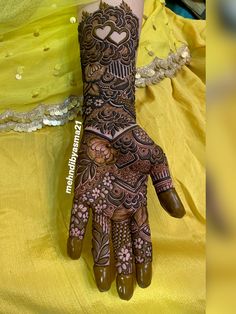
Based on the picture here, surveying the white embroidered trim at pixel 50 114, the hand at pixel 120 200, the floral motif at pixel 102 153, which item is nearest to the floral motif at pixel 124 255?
the hand at pixel 120 200

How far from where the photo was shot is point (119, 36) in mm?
677

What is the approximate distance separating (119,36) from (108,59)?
3 cm

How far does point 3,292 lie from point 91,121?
240mm

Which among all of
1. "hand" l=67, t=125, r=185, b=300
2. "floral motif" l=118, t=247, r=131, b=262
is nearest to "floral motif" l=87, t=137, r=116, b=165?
"hand" l=67, t=125, r=185, b=300

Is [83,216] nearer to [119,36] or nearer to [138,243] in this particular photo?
[138,243]

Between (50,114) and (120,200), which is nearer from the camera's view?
(120,200)

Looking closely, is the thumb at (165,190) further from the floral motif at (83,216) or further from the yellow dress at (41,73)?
the yellow dress at (41,73)

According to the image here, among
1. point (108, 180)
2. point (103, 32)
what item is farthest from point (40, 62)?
point (108, 180)

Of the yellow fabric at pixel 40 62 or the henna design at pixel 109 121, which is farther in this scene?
the yellow fabric at pixel 40 62

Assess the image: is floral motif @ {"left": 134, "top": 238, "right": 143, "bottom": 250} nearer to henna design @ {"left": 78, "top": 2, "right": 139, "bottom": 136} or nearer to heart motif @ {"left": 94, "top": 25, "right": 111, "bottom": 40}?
henna design @ {"left": 78, "top": 2, "right": 139, "bottom": 136}

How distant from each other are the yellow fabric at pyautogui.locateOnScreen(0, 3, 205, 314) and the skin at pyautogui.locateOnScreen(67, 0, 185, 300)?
41 mm

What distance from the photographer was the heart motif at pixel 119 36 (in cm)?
67

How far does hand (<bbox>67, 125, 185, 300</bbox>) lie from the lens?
60 centimetres

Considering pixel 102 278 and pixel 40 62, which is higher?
pixel 40 62
